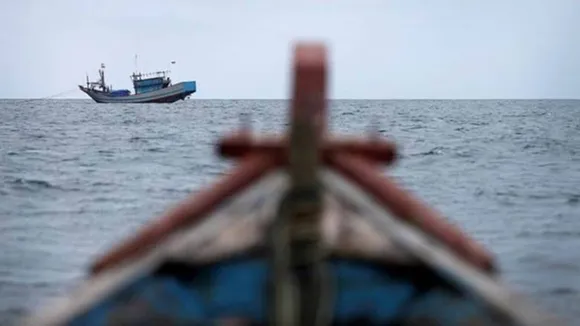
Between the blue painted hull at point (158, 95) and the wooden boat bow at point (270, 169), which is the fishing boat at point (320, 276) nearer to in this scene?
the wooden boat bow at point (270, 169)

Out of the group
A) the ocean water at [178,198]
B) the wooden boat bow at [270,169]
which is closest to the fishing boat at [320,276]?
the wooden boat bow at [270,169]

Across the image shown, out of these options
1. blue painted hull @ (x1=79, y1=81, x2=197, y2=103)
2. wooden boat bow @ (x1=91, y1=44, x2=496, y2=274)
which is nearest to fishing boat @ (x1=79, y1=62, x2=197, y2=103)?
blue painted hull @ (x1=79, y1=81, x2=197, y2=103)

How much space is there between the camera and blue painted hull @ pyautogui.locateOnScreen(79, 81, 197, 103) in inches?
3516

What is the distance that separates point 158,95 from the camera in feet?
305

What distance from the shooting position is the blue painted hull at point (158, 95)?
293ft

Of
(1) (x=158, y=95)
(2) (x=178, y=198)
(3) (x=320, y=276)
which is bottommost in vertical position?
(1) (x=158, y=95)

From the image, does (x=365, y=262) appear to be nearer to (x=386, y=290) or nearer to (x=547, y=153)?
(x=386, y=290)

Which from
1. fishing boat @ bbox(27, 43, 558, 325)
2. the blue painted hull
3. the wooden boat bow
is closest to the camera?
fishing boat @ bbox(27, 43, 558, 325)

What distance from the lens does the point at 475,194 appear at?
20.9 m

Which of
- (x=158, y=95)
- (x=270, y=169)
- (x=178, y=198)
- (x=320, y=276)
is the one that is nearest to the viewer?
(x=320, y=276)

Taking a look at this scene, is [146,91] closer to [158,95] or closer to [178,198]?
[158,95]

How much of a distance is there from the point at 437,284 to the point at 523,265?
9652mm

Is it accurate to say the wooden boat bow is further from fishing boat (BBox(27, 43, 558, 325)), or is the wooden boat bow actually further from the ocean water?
the ocean water

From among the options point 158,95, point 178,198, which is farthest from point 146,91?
point 178,198
